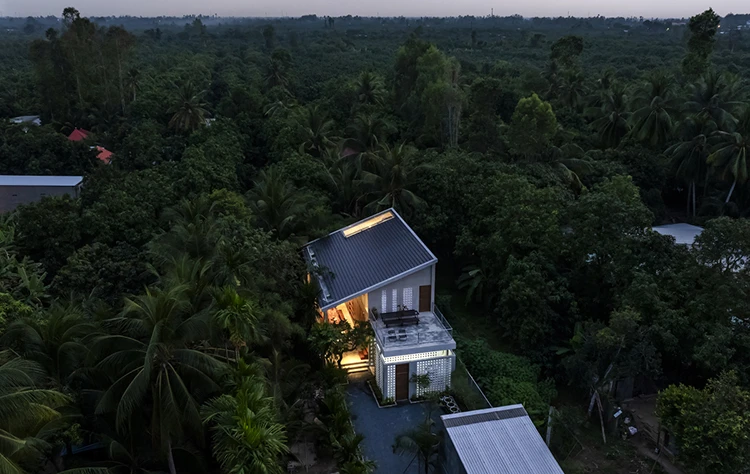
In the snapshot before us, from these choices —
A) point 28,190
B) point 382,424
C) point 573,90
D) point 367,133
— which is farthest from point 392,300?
point 573,90

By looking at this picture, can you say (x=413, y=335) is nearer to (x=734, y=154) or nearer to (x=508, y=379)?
(x=508, y=379)

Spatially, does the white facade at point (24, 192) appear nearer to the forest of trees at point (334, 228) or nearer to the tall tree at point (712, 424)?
the forest of trees at point (334, 228)

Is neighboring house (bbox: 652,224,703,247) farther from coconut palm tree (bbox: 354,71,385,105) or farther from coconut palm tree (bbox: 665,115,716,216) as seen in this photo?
coconut palm tree (bbox: 354,71,385,105)

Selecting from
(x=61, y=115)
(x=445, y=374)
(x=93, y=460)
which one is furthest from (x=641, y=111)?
(x=61, y=115)

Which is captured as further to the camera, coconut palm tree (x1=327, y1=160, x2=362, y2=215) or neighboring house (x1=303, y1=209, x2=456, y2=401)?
coconut palm tree (x1=327, y1=160, x2=362, y2=215)

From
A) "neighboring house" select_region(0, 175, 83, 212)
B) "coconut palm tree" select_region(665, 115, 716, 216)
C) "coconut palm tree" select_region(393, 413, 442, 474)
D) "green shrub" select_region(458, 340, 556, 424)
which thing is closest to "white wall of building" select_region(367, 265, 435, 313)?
"green shrub" select_region(458, 340, 556, 424)

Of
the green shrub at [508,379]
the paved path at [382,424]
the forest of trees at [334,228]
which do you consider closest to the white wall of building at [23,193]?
the forest of trees at [334,228]

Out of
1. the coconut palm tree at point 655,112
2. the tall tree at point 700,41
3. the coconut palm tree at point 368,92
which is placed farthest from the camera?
the coconut palm tree at point 368,92
